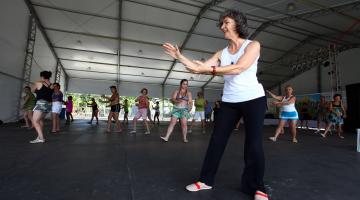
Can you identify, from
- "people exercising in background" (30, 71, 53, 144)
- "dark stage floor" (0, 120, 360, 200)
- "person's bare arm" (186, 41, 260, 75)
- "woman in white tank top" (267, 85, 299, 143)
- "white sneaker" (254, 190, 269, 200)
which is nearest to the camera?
"person's bare arm" (186, 41, 260, 75)

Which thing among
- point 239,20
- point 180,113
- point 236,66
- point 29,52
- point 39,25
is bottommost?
point 180,113

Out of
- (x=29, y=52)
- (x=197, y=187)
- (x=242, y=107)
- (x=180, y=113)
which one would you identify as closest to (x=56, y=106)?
(x=180, y=113)

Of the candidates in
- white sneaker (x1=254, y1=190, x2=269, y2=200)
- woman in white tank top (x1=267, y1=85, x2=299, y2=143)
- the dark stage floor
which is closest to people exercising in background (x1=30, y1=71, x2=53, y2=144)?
the dark stage floor

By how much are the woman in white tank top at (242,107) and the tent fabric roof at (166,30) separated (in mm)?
9724

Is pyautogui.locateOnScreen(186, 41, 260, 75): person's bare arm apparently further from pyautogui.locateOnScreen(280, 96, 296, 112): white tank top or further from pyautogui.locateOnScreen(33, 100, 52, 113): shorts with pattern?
pyautogui.locateOnScreen(280, 96, 296, 112): white tank top

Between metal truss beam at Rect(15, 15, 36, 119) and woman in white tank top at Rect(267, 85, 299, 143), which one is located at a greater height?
metal truss beam at Rect(15, 15, 36, 119)

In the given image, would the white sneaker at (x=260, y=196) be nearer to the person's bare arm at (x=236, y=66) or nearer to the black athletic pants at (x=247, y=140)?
the black athletic pants at (x=247, y=140)

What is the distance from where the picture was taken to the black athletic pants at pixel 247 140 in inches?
69.6

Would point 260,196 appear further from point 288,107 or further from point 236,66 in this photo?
point 288,107

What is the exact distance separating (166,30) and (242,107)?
1248cm

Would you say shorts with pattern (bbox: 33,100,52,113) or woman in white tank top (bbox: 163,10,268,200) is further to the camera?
shorts with pattern (bbox: 33,100,52,113)

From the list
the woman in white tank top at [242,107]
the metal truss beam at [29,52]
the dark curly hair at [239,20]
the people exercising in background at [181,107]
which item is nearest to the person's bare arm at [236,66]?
the woman in white tank top at [242,107]

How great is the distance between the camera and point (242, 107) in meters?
1.80

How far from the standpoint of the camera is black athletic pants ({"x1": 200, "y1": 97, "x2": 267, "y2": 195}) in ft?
5.80
